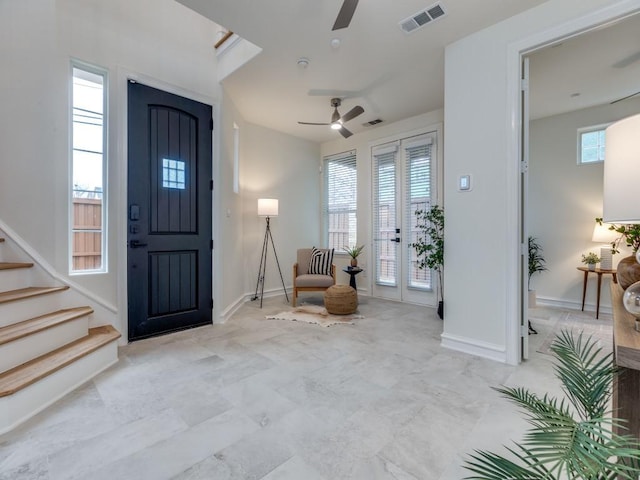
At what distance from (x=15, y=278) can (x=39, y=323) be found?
1.78 ft

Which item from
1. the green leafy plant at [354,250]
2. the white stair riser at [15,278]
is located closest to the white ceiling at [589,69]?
the green leafy plant at [354,250]

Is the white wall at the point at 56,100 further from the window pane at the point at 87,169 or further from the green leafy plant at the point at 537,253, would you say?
the green leafy plant at the point at 537,253

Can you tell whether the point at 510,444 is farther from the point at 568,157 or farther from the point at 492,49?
the point at 568,157

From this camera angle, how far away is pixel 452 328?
286cm

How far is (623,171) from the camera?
899mm

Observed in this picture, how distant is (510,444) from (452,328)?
1362 millimetres

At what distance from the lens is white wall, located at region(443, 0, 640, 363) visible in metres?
2.49

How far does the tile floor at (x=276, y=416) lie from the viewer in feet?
4.66

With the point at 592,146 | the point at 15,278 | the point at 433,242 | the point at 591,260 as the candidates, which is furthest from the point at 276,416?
the point at 592,146

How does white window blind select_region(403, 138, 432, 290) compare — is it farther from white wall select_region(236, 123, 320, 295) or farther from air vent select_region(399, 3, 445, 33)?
air vent select_region(399, 3, 445, 33)

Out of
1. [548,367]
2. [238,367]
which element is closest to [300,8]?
[238,367]

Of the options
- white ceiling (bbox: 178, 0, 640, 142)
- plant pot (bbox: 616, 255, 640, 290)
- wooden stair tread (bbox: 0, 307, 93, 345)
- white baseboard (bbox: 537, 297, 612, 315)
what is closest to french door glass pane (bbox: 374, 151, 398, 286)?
white ceiling (bbox: 178, 0, 640, 142)

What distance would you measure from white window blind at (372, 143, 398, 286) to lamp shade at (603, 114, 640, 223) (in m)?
3.99

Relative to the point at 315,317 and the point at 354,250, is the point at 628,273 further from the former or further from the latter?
the point at 354,250
